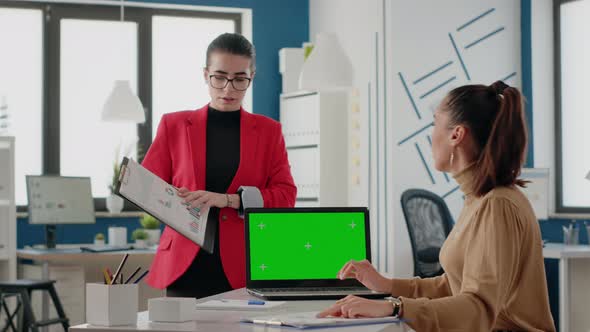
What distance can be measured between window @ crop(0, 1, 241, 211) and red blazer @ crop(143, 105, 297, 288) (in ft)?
14.8

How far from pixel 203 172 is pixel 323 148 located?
4394 mm

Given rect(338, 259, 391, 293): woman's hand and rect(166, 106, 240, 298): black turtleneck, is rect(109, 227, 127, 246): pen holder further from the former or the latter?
rect(338, 259, 391, 293): woman's hand

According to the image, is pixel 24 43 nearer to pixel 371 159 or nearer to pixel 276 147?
pixel 371 159

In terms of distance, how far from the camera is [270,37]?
7.68 metres

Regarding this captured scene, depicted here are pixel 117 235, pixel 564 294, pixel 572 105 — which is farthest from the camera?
pixel 572 105

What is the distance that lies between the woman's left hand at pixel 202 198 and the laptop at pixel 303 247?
97 millimetres

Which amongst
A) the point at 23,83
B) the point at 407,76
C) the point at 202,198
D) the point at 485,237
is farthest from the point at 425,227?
the point at 485,237

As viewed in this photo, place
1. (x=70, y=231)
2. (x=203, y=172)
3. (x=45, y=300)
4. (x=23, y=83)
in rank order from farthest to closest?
(x=23, y=83) < (x=70, y=231) < (x=45, y=300) < (x=203, y=172)

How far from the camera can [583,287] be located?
541cm

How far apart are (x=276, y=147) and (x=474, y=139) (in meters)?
0.85

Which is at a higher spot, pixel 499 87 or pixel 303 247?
pixel 499 87

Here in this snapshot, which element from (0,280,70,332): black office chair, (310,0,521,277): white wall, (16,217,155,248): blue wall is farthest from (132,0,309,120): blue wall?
(0,280,70,332): black office chair

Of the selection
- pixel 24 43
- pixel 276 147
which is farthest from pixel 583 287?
pixel 24 43

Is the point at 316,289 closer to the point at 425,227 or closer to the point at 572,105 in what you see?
the point at 425,227
